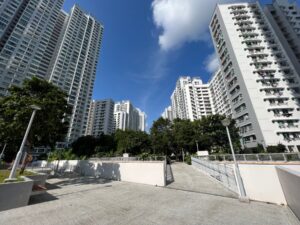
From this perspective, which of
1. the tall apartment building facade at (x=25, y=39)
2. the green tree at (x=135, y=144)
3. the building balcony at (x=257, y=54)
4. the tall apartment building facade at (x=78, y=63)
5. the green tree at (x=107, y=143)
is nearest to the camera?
the building balcony at (x=257, y=54)

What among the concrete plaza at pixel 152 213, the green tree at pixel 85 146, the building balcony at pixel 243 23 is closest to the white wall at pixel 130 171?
the concrete plaza at pixel 152 213

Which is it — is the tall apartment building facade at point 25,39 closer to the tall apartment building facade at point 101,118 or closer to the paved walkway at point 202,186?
the tall apartment building facade at point 101,118

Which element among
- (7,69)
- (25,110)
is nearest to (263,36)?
(25,110)

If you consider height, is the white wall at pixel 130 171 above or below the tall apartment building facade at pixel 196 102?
below

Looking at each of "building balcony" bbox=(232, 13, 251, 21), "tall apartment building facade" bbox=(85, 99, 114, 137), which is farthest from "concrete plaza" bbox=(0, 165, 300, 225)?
"tall apartment building facade" bbox=(85, 99, 114, 137)

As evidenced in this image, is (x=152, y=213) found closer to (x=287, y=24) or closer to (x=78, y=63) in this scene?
(x=287, y=24)

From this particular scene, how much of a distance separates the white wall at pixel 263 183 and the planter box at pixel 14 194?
1106 cm

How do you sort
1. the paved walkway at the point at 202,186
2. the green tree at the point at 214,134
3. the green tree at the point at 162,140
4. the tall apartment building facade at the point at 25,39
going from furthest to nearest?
1. the tall apartment building facade at the point at 25,39
2. the green tree at the point at 162,140
3. the green tree at the point at 214,134
4. the paved walkway at the point at 202,186

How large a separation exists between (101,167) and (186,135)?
86.9 feet

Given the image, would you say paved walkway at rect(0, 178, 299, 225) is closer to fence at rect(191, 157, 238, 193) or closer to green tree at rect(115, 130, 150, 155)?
fence at rect(191, 157, 238, 193)

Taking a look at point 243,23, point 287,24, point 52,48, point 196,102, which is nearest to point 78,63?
point 52,48

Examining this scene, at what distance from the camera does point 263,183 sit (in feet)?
20.9

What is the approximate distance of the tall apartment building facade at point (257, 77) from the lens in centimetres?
3090

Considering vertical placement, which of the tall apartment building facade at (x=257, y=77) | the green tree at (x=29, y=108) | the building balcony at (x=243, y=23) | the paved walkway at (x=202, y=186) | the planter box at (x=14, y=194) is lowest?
A: the paved walkway at (x=202, y=186)
